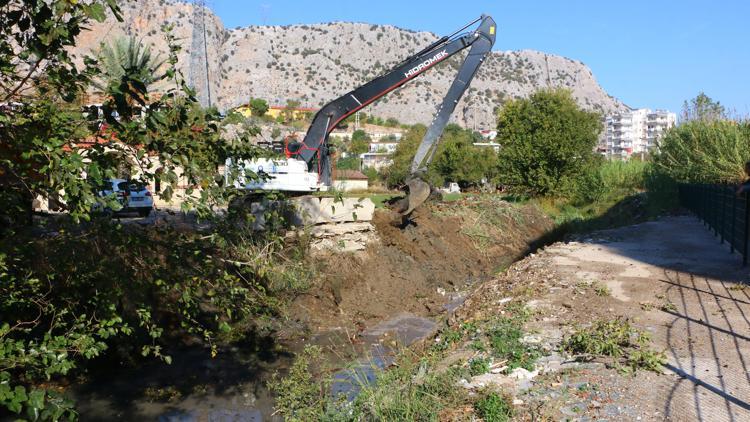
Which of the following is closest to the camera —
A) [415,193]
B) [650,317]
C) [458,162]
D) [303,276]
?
[650,317]

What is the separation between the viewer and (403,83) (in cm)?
2097

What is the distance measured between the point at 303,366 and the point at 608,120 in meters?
152

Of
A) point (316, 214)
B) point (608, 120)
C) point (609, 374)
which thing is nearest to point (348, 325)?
point (316, 214)

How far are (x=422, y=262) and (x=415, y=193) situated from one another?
2.29 m

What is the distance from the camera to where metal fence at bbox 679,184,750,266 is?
1256 centimetres

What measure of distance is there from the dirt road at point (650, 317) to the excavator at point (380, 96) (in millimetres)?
6041

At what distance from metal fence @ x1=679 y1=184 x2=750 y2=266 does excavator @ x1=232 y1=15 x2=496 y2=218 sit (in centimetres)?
801

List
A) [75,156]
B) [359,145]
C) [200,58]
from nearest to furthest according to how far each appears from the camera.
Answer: [75,156], [200,58], [359,145]

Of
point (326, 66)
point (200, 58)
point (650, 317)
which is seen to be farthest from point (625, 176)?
point (326, 66)

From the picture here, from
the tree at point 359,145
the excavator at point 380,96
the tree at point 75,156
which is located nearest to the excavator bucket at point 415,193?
the excavator at point 380,96

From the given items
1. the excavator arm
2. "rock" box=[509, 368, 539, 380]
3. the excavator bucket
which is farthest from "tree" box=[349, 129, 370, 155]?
"rock" box=[509, 368, 539, 380]

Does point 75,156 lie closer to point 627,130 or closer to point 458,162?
point 458,162

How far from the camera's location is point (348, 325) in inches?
558

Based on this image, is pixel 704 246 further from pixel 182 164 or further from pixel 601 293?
pixel 182 164
